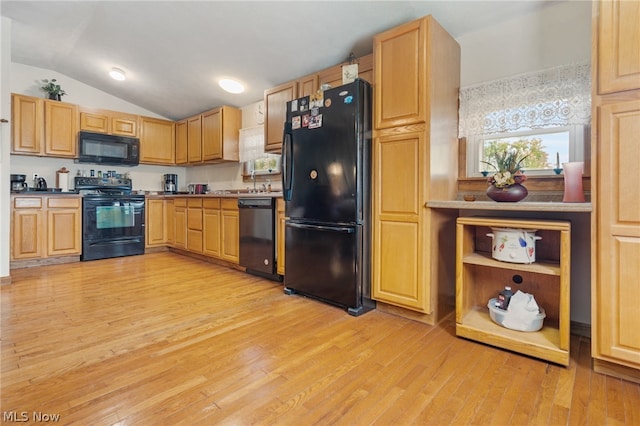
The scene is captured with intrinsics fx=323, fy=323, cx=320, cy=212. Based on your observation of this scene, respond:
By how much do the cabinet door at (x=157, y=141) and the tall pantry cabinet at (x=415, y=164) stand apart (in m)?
4.14

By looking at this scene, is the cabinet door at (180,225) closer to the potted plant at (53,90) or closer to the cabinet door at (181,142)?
the cabinet door at (181,142)

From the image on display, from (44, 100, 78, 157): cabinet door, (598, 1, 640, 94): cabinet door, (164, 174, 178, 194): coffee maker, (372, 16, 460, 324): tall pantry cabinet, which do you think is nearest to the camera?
(598, 1, 640, 94): cabinet door

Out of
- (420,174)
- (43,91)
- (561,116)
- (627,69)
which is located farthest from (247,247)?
(43,91)

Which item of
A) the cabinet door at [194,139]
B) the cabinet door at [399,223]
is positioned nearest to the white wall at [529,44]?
the cabinet door at [399,223]

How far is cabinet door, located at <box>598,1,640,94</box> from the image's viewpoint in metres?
1.49

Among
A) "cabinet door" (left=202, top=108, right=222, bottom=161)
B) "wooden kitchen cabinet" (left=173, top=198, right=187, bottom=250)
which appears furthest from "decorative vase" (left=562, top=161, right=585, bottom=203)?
"wooden kitchen cabinet" (left=173, top=198, right=187, bottom=250)

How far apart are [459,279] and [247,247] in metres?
2.27

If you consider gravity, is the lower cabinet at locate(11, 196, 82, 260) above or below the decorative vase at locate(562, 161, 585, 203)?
below

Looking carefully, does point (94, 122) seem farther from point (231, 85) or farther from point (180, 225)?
point (231, 85)

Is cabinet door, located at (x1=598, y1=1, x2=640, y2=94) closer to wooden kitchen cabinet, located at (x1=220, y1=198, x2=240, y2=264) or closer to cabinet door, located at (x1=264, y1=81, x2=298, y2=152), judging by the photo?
cabinet door, located at (x1=264, y1=81, x2=298, y2=152)

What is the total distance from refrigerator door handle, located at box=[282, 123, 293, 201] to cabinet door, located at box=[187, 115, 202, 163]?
2.53m

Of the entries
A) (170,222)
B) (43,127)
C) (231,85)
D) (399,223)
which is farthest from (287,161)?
(43,127)

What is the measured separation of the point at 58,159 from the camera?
4.59 meters

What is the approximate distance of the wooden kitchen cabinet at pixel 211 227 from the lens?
4.04 m
